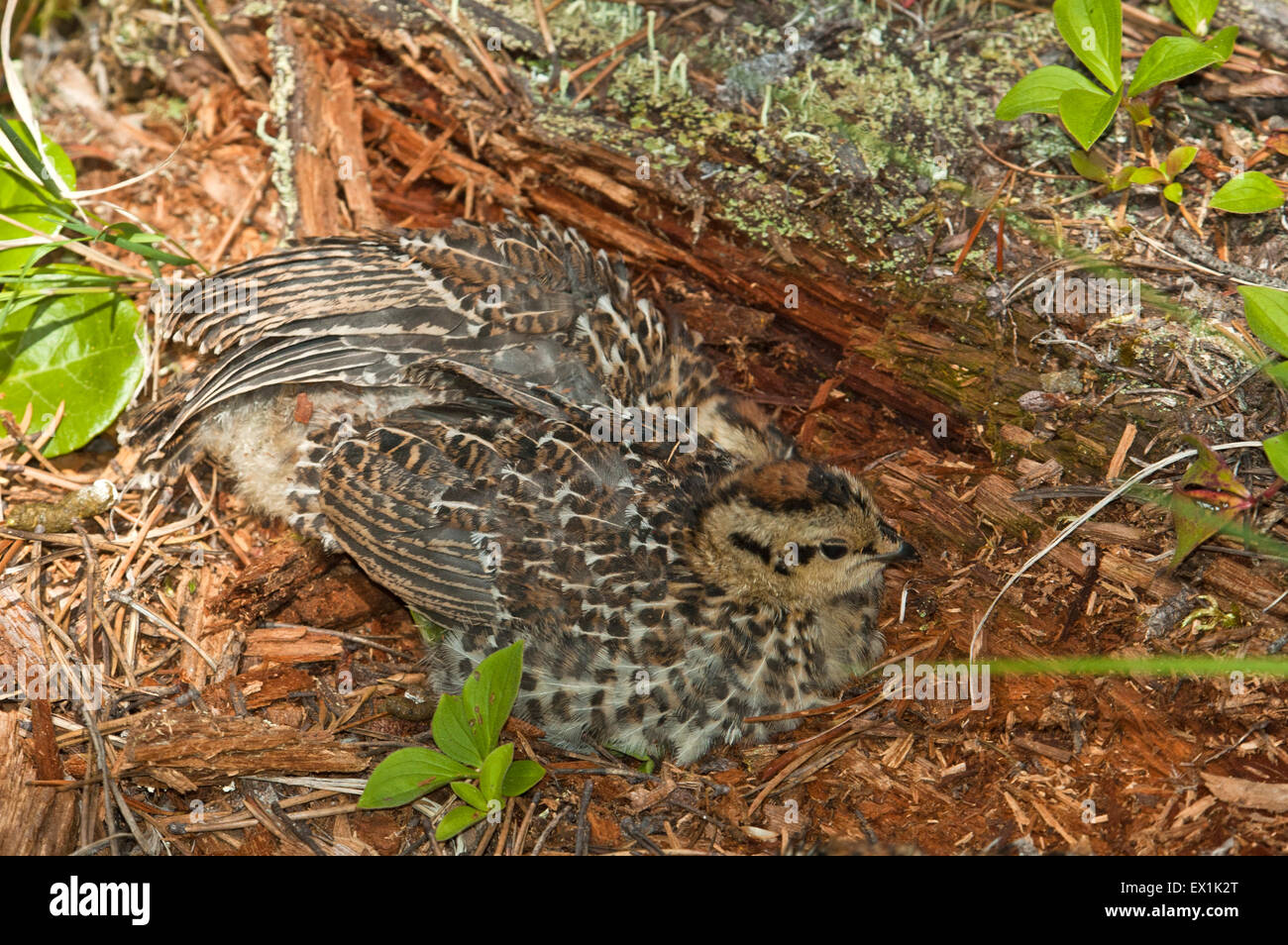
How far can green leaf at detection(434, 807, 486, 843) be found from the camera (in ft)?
10.5

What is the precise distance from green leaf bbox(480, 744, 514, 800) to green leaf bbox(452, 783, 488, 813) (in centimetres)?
2

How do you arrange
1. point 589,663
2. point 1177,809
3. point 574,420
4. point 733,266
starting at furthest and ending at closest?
point 733,266 → point 574,420 → point 589,663 → point 1177,809

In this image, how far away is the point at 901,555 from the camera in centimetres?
353

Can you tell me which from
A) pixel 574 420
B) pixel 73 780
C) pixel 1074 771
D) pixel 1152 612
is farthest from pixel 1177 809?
pixel 73 780

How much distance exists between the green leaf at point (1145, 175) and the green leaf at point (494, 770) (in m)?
2.86

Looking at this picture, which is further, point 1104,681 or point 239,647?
point 239,647

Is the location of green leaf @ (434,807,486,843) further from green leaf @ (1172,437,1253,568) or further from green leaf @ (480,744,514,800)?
green leaf @ (1172,437,1253,568)

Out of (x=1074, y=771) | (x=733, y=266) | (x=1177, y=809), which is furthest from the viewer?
(x=733, y=266)

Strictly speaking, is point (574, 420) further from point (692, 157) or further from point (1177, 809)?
point (1177, 809)

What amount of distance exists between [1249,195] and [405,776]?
3260 mm

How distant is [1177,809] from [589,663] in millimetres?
1725

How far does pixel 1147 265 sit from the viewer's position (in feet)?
12.4

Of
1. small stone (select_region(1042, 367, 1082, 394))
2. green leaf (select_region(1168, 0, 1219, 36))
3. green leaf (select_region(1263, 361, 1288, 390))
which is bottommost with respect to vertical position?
green leaf (select_region(1263, 361, 1288, 390))

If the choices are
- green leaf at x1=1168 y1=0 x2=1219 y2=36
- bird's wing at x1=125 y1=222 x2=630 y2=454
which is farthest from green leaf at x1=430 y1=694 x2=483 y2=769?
green leaf at x1=1168 y1=0 x2=1219 y2=36
